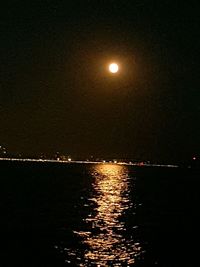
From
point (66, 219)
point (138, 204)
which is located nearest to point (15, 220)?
point (66, 219)

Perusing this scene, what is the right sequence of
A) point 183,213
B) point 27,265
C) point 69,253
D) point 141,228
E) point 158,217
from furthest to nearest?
1. point 183,213
2. point 158,217
3. point 141,228
4. point 69,253
5. point 27,265

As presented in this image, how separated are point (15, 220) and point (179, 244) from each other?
77.7 ft

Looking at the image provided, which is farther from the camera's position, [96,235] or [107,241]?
[96,235]

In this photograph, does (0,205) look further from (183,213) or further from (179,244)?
(179,244)

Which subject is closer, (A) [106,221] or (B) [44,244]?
(B) [44,244]

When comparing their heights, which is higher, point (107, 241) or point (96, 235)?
point (96, 235)

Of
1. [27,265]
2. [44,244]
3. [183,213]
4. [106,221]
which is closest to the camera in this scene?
Answer: [27,265]

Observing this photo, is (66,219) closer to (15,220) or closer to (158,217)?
(15,220)

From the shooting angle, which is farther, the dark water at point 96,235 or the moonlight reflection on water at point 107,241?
the dark water at point 96,235

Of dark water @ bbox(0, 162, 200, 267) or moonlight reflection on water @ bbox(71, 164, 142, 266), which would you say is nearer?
moonlight reflection on water @ bbox(71, 164, 142, 266)

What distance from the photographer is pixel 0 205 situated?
79250 millimetres

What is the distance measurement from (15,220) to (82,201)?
31.6m

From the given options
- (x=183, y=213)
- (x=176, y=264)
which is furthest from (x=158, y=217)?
(x=176, y=264)

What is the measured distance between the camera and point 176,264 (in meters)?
40.9
